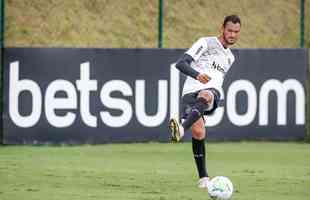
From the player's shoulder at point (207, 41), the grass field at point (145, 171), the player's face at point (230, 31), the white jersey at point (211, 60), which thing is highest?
the player's face at point (230, 31)

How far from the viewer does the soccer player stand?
40.3ft

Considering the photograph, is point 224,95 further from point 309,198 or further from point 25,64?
point 309,198

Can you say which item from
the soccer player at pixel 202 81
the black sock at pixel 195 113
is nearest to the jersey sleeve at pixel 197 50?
the soccer player at pixel 202 81

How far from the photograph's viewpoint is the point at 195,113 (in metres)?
12.2

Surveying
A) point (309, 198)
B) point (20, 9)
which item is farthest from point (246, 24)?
point (309, 198)

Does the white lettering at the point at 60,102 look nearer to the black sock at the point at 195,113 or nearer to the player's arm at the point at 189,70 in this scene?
the player's arm at the point at 189,70

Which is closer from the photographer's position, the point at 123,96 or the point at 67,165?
the point at 67,165

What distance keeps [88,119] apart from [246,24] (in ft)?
21.1

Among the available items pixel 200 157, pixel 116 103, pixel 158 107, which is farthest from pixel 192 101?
pixel 158 107

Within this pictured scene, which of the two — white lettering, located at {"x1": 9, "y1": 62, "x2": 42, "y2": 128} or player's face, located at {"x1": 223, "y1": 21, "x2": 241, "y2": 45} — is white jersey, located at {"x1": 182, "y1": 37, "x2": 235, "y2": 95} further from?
white lettering, located at {"x1": 9, "y1": 62, "x2": 42, "y2": 128}

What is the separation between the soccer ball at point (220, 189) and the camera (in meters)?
11.0

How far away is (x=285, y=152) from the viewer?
60.7ft

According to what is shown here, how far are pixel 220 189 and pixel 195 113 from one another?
144 cm

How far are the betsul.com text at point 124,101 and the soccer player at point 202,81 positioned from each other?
628 cm
